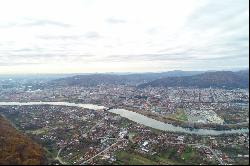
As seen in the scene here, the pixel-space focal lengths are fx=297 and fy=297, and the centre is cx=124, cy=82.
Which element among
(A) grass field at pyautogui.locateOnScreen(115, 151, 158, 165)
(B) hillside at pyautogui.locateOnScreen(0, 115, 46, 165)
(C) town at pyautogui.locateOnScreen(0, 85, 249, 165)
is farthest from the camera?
(C) town at pyautogui.locateOnScreen(0, 85, 249, 165)

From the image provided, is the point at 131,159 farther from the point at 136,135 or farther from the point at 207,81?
the point at 207,81

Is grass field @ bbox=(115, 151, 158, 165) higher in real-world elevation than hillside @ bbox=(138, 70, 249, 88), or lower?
lower

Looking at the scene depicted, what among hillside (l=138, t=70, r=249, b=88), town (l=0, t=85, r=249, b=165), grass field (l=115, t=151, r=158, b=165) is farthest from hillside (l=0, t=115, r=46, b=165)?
hillside (l=138, t=70, r=249, b=88)

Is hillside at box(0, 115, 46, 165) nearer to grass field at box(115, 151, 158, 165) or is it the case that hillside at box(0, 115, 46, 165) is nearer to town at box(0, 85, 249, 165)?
town at box(0, 85, 249, 165)

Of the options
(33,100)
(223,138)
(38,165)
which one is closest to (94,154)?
(38,165)

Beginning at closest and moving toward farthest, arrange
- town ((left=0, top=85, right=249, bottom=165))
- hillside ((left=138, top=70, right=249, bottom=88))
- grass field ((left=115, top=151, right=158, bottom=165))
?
grass field ((left=115, top=151, right=158, bottom=165)) → town ((left=0, top=85, right=249, bottom=165)) → hillside ((left=138, top=70, right=249, bottom=88))

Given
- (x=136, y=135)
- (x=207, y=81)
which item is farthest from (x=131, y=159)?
(x=207, y=81)

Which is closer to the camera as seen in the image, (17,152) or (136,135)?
(17,152)

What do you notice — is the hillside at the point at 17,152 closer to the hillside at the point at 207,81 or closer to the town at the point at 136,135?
the town at the point at 136,135
